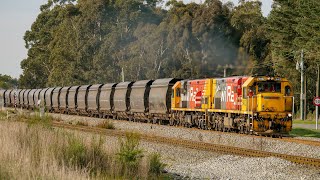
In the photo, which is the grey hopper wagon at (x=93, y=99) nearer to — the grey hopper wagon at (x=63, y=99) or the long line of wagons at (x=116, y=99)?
the long line of wagons at (x=116, y=99)

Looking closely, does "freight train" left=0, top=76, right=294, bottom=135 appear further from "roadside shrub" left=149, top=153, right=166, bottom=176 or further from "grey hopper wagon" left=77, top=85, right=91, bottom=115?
"roadside shrub" left=149, top=153, right=166, bottom=176

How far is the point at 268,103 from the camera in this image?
2311 centimetres

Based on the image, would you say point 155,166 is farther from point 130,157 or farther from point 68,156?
point 68,156

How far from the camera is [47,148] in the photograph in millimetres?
12805

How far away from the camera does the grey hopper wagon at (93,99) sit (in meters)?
45.0

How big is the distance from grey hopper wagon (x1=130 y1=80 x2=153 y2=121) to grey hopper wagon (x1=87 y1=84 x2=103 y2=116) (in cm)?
688

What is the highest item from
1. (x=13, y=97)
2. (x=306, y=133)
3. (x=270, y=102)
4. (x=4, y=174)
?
(x=13, y=97)

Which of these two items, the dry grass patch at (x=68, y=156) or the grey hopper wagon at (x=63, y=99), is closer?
the dry grass patch at (x=68, y=156)

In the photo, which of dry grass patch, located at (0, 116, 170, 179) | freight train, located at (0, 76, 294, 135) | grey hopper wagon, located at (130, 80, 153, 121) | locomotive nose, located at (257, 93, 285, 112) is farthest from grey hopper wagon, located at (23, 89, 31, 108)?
dry grass patch, located at (0, 116, 170, 179)

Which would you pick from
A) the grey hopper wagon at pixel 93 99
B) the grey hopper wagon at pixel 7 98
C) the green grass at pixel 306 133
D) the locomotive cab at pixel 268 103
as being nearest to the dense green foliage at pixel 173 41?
the grey hopper wagon at pixel 7 98

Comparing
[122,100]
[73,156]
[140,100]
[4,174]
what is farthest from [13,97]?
[4,174]

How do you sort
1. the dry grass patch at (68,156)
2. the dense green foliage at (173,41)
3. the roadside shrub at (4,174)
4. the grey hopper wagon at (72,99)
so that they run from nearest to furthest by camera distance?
the roadside shrub at (4,174)
the dry grass patch at (68,156)
the grey hopper wagon at (72,99)
the dense green foliage at (173,41)

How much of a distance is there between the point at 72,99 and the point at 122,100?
12064mm

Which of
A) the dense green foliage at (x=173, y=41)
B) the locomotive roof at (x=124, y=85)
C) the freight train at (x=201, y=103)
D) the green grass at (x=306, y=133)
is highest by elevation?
the dense green foliage at (x=173, y=41)
